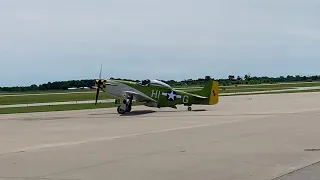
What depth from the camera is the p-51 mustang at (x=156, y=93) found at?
1433 inches

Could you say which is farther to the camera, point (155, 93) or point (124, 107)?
point (155, 93)

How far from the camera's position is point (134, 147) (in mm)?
15312

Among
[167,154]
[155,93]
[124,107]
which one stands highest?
[155,93]

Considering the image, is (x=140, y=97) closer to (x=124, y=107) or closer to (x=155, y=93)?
(x=155, y=93)

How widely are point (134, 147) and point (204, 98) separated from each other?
22056 millimetres

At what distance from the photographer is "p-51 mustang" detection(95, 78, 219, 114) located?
3641cm

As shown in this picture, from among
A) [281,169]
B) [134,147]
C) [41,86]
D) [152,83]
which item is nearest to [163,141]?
[134,147]

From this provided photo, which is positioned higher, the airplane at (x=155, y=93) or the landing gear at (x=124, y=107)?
the airplane at (x=155, y=93)

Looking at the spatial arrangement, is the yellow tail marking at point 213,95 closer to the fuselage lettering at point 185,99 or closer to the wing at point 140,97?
the fuselage lettering at point 185,99

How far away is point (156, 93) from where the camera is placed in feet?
120

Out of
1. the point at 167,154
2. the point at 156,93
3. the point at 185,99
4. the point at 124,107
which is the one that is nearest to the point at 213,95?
the point at 185,99

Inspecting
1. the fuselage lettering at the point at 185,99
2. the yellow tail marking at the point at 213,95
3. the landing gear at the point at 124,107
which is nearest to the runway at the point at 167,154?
the landing gear at the point at 124,107

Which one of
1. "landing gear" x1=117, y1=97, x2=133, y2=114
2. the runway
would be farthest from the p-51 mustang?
the runway

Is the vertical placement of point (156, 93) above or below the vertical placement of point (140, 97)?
above
